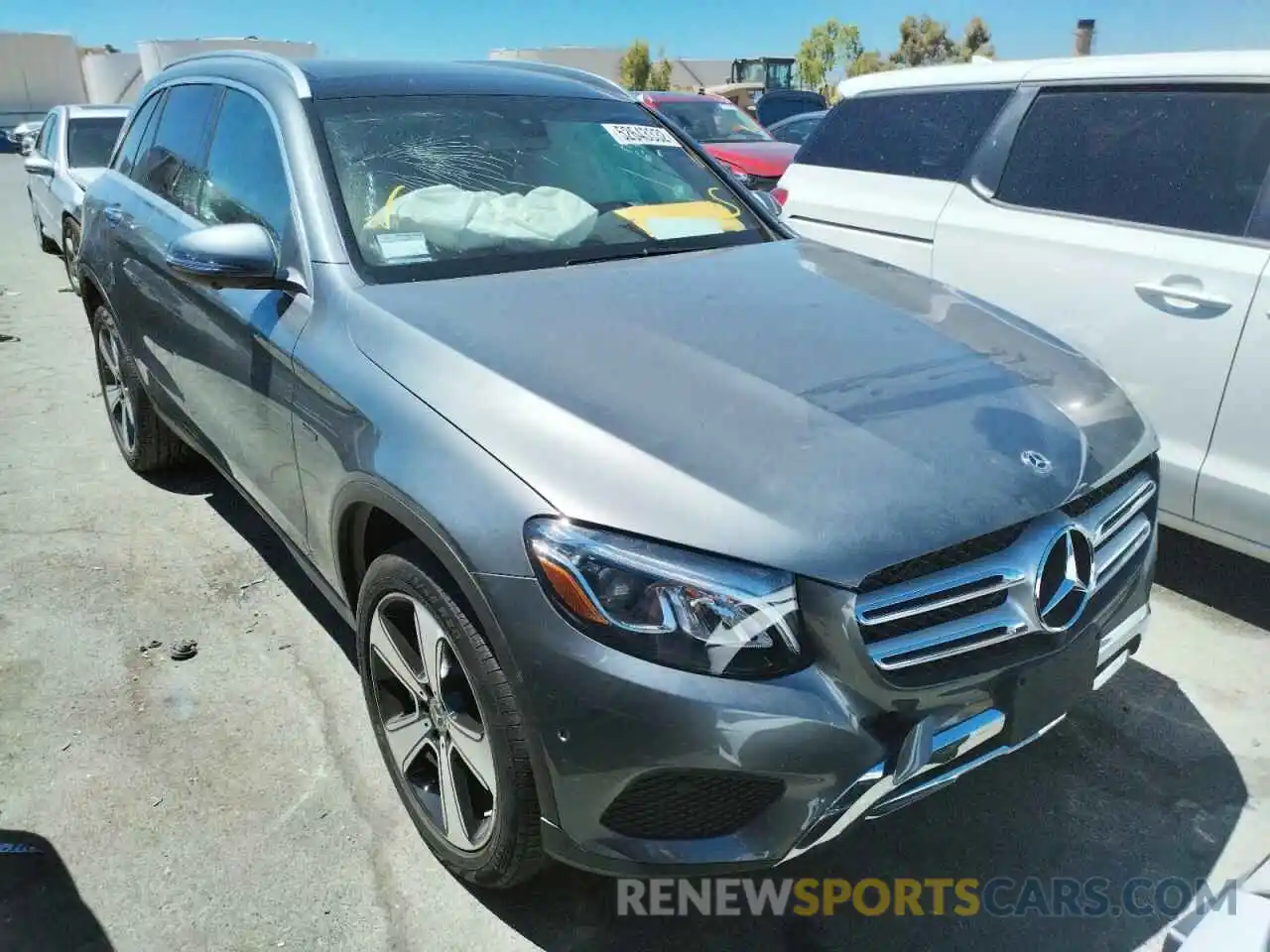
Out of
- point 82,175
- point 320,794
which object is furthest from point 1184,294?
point 82,175

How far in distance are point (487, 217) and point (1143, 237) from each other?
7.53ft

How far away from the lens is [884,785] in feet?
5.90

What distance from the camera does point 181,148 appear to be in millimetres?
3686

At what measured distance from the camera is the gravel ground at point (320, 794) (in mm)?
2209

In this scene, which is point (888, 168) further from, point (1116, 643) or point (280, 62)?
point (1116, 643)

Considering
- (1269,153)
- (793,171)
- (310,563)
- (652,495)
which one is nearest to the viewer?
(652,495)

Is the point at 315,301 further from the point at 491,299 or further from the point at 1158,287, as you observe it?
the point at 1158,287

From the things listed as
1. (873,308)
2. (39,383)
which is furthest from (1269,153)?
(39,383)

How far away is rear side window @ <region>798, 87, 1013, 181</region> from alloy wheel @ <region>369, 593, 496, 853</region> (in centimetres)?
319

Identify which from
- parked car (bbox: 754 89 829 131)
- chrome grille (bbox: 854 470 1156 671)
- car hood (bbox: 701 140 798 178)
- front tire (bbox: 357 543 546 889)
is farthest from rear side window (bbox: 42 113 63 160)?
parked car (bbox: 754 89 829 131)

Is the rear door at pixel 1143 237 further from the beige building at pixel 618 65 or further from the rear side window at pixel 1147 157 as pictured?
the beige building at pixel 618 65

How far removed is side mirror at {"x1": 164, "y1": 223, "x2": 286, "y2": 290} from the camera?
2.52m

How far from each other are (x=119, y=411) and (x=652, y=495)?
12.4 ft

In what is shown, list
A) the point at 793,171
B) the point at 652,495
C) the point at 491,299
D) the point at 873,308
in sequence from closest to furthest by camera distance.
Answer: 1. the point at 652,495
2. the point at 491,299
3. the point at 873,308
4. the point at 793,171
